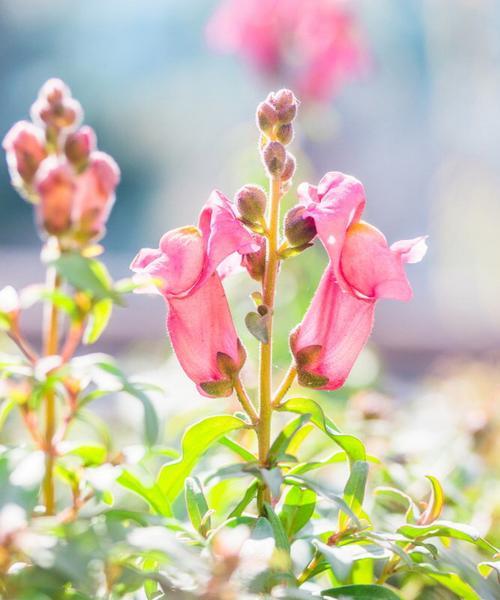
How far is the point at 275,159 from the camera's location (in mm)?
583

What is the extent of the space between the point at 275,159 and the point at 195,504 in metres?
0.20

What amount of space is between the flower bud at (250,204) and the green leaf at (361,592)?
214 millimetres

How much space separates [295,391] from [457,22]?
161cm

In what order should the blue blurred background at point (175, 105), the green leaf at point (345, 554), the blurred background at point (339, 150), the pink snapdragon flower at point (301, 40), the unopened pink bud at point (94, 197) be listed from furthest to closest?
the blue blurred background at point (175, 105)
the pink snapdragon flower at point (301, 40)
the blurred background at point (339, 150)
the unopened pink bud at point (94, 197)
the green leaf at point (345, 554)

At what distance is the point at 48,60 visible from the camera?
21.4 feet

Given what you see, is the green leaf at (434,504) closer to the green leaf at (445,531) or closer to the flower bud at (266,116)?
the green leaf at (445,531)

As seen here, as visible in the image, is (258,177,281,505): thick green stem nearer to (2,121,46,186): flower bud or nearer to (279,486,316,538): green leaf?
(279,486,316,538): green leaf

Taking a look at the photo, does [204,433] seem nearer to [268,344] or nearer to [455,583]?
[268,344]

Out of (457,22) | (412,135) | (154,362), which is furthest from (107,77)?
(154,362)

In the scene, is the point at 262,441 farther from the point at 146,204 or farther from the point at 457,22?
the point at 146,204

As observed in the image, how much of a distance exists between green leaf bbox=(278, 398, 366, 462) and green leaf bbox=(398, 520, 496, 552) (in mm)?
48

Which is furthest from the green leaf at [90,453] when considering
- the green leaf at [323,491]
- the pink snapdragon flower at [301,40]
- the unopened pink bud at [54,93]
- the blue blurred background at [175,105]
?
the blue blurred background at [175,105]

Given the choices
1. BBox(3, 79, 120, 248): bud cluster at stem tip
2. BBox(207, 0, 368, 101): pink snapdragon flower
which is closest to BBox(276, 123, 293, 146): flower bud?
BBox(3, 79, 120, 248): bud cluster at stem tip

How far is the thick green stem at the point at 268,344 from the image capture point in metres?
0.57
